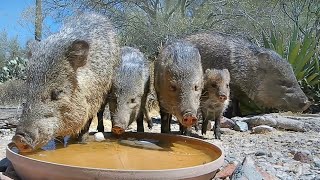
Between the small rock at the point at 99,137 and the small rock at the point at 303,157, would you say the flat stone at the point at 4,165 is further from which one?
the small rock at the point at 303,157

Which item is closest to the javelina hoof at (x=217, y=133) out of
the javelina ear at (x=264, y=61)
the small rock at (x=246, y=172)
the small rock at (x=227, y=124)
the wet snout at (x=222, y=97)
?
the wet snout at (x=222, y=97)

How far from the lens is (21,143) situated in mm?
2650

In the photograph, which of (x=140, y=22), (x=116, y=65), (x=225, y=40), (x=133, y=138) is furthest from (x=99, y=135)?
(x=140, y=22)

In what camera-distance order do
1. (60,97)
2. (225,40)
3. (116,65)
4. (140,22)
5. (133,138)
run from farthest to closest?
(140,22) < (225,40) < (116,65) < (133,138) < (60,97)

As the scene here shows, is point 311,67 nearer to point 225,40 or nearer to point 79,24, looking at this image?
point 225,40

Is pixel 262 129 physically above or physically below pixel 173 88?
below

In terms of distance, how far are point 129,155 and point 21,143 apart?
2.26 feet

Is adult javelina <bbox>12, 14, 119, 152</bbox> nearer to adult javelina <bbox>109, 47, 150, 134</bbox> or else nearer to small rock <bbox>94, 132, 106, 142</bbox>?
small rock <bbox>94, 132, 106, 142</bbox>

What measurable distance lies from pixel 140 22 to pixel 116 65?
8234 millimetres

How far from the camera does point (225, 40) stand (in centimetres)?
638

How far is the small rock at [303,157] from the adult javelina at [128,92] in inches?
53.2

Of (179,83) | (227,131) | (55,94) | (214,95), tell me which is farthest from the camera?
(227,131)

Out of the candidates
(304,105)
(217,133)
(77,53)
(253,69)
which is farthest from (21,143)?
(304,105)

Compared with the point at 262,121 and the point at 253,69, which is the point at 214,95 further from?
the point at 253,69
